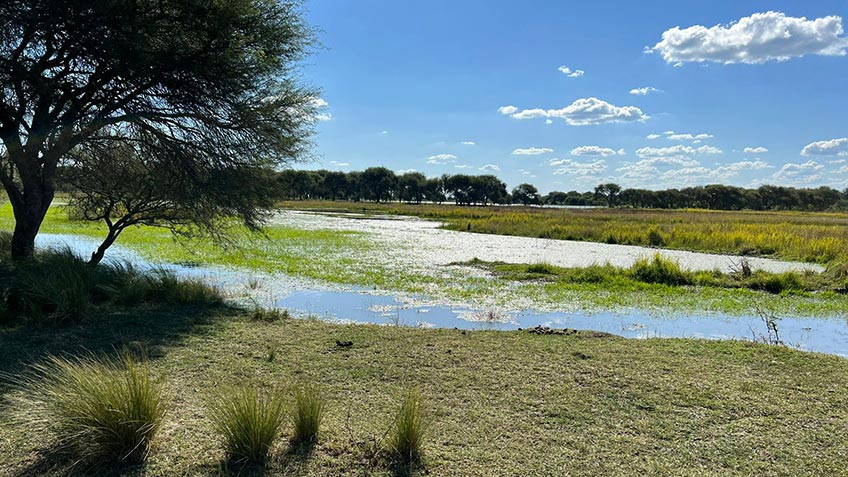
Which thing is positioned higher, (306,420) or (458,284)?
(306,420)

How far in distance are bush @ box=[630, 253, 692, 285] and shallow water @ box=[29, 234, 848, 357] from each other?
16.1 feet

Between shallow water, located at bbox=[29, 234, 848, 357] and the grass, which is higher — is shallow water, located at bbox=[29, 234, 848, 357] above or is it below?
below

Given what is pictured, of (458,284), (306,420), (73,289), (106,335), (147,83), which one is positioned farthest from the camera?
(458,284)

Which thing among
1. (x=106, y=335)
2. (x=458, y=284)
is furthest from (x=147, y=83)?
(x=458, y=284)

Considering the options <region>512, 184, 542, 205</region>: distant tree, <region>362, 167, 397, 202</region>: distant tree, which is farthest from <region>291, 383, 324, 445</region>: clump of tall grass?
<region>512, 184, 542, 205</region>: distant tree

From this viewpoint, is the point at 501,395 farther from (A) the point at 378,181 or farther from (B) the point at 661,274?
(A) the point at 378,181

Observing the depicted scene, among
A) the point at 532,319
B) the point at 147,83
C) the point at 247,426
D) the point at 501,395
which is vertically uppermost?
the point at 147,83

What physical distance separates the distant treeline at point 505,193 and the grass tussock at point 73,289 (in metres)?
95.5

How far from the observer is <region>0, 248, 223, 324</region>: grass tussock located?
293 inches

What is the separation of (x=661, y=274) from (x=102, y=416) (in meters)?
16.9

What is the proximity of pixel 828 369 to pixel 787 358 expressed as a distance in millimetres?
489

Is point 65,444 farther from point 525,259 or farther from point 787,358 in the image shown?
point 525,259

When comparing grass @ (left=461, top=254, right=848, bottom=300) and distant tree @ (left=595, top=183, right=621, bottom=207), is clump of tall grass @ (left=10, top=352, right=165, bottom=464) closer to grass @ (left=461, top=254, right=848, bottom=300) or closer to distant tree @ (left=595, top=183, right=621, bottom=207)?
grass @ (left=461, top=254, right=848, bottom=300)

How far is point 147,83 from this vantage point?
31.8ft
